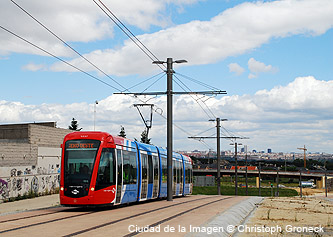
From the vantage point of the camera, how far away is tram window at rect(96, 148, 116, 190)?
819 inches

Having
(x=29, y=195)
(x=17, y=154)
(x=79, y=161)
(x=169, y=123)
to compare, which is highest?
(x=169, y=123)

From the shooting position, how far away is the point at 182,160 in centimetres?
3825

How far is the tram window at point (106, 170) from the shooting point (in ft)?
68.3

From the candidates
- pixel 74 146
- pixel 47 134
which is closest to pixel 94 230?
pixel 74 146

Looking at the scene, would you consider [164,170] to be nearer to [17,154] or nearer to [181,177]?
[181,177]

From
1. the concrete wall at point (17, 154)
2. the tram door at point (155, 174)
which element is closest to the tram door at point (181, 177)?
the tram door at point (155, 174)

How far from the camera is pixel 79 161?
20.8 m

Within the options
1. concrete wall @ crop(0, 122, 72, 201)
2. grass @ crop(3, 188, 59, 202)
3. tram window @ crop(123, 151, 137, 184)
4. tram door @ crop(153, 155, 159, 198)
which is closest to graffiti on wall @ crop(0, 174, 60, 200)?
concrete wall @ crop(0, 122, 72, 201)

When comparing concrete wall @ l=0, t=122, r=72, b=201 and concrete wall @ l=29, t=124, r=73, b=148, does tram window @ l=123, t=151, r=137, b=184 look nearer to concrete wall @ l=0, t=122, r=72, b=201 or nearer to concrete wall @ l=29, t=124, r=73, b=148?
concrete wall @ l=0, t=122, r=72, b=201

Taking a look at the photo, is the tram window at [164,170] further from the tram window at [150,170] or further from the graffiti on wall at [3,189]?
the graffiti on wall at [3,189]

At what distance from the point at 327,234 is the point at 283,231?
4.07 feet

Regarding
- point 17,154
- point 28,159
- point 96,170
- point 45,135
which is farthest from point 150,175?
point 45,135

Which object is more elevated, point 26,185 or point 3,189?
point 26,185

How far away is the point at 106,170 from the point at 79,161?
1191 mm
